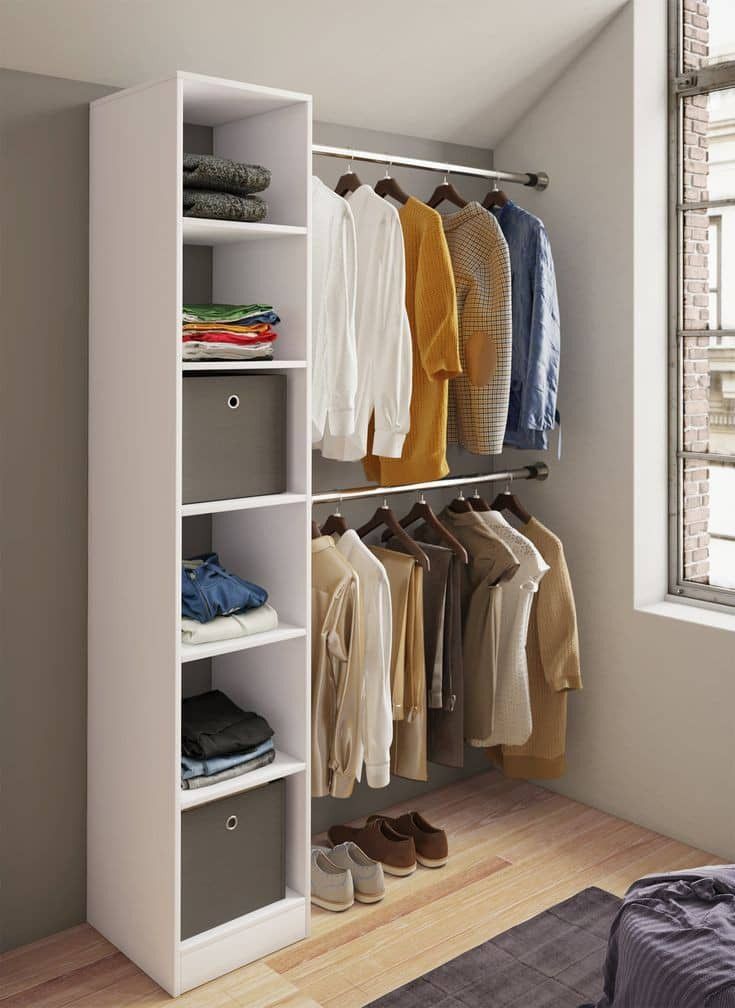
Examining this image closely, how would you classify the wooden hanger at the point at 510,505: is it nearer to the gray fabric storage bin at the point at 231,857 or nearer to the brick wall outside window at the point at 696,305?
the brick wall outside window at the point at 696,305

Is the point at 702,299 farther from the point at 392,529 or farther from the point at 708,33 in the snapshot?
the point at 392,529

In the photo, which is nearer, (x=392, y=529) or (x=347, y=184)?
(x=347, y=184)

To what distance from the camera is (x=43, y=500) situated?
8.35 ft

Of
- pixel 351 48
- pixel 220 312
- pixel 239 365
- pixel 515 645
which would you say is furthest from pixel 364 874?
pixel 351 48

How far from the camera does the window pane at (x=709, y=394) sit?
10.4ft

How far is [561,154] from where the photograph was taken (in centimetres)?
331

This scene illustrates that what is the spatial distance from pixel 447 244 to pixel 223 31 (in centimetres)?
86

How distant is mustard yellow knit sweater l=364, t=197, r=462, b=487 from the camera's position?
2896mm

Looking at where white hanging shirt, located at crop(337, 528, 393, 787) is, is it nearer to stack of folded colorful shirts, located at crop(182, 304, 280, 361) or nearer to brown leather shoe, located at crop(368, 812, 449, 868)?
brown leather shoe, located at crop(368, 812, 449, 868)

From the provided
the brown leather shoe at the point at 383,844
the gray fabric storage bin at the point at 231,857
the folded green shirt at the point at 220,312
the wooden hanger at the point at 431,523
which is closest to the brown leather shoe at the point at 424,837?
the brown leather shoe at the point at 383,844

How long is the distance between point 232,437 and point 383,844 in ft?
4.14

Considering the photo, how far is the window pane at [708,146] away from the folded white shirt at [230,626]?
1804mm

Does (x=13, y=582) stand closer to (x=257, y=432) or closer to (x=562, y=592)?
(x=257, y=432)

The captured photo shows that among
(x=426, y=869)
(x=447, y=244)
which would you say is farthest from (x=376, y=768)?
(x=447, y=244)
